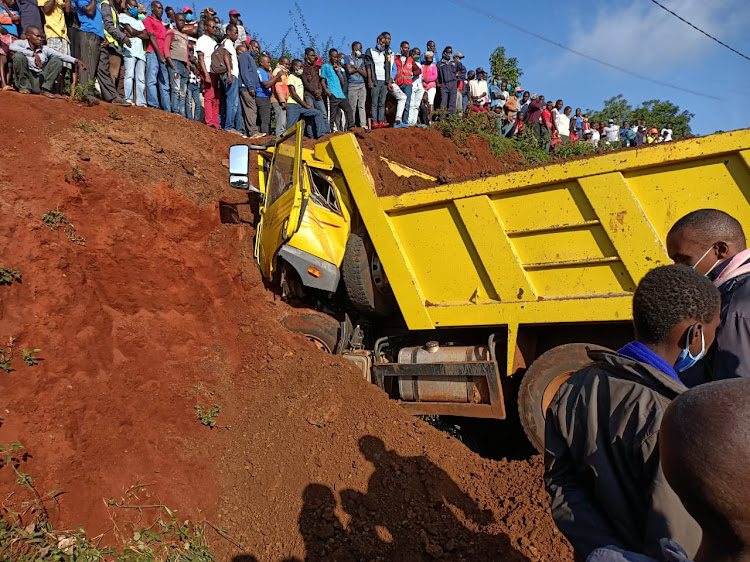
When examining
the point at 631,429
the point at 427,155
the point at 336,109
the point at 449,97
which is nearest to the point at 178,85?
the point at 336,109

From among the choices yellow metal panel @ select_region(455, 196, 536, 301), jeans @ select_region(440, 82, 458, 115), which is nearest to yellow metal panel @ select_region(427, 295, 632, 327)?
yellow metal panel @ select_region(455, 196, 536, 301)

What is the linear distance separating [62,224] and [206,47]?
5.00 m

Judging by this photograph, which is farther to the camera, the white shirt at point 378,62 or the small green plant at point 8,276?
the white shirt at point 378,62

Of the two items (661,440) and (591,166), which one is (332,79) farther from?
(661,440)

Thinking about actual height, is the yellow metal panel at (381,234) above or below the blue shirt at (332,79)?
below

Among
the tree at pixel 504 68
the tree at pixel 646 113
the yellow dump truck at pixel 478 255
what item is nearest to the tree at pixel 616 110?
the tree at pixel 646 113

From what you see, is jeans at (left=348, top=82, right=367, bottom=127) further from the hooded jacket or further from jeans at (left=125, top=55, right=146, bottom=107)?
the hooded jacket

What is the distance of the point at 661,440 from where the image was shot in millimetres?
1135

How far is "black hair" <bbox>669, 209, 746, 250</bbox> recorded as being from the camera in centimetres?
232

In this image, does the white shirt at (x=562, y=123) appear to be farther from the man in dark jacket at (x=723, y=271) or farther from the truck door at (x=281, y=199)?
the man in dark jacket at (x=723, y=271)

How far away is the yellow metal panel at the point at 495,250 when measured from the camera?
4.48 metres

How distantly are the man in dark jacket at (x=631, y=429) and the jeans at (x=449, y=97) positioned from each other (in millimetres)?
11570

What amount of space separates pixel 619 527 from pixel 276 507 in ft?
10.3

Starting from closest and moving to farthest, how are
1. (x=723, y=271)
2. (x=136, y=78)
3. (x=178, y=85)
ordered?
(x=723, y=271), (x=136, y=78), (x=178, y=85)
